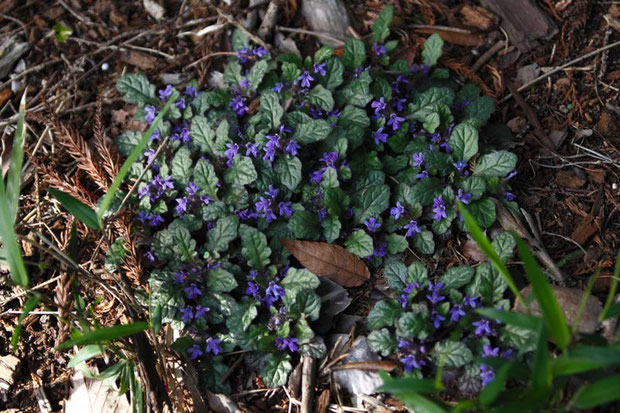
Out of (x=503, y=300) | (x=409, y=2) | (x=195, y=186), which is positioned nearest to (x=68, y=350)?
(x=195, y=186)

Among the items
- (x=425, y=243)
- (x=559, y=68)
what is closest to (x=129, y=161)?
(x=425, y=243)

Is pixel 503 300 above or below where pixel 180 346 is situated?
above

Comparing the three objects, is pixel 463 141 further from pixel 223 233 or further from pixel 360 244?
pixel 223 233

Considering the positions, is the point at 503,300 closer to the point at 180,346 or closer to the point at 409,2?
the point at 180,346

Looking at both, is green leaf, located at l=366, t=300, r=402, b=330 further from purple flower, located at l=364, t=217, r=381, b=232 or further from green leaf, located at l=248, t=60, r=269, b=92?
green leaf, located at l=248, t=60, r=269, b=92

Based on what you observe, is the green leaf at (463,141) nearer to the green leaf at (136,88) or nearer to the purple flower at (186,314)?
the purple flower at (186,314)
